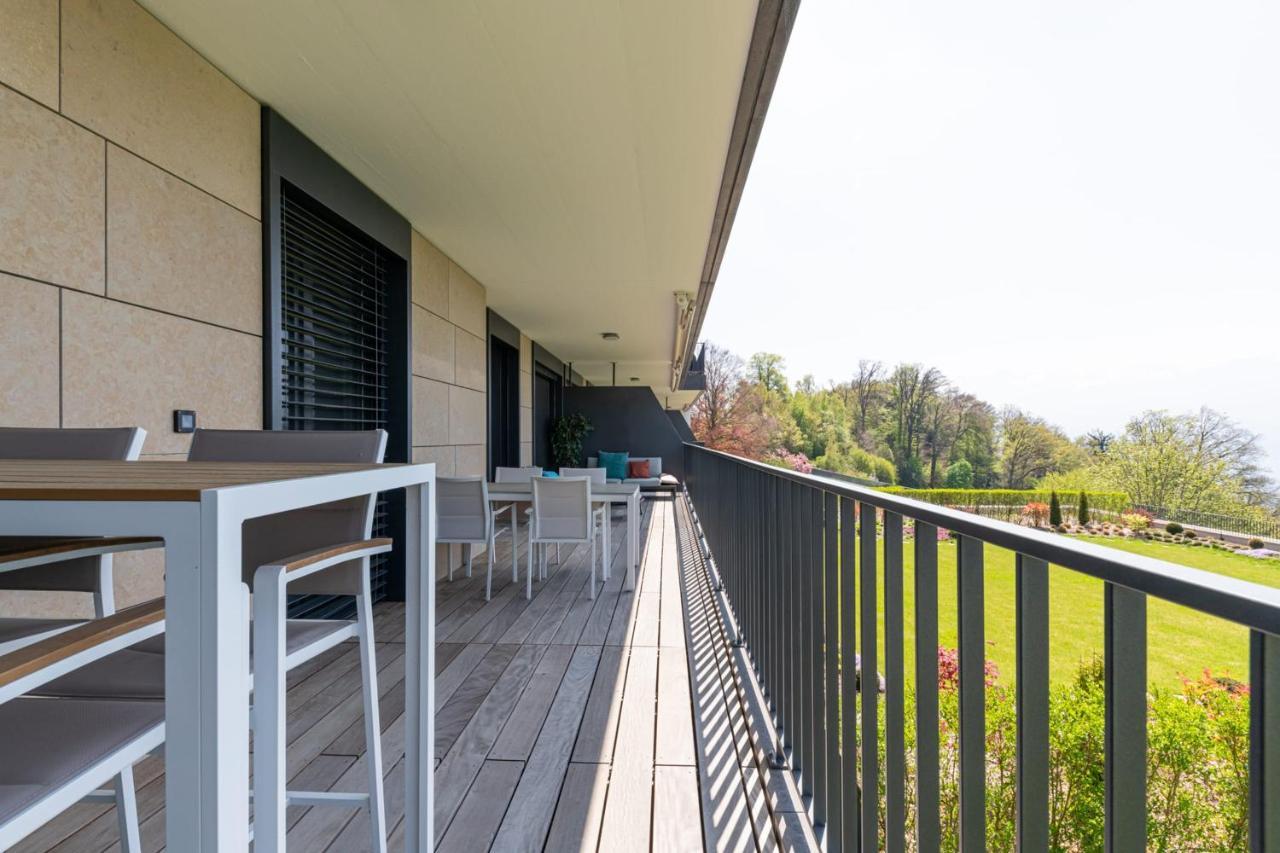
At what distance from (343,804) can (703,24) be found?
238 cm

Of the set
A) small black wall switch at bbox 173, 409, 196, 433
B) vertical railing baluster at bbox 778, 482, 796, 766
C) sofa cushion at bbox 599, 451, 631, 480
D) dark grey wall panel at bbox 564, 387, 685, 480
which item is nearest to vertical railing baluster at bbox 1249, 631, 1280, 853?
vertical railing baluster at bbox 778, 482, 796, 766

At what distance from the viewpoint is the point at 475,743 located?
2164 millimetres

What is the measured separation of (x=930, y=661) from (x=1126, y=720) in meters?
0.40

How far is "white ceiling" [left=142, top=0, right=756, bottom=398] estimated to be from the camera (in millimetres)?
2152

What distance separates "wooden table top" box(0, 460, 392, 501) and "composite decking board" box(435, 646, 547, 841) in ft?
3.83

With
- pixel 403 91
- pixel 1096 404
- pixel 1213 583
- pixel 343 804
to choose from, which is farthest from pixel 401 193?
pixel 1096 404

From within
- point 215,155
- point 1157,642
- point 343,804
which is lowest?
point 343,804

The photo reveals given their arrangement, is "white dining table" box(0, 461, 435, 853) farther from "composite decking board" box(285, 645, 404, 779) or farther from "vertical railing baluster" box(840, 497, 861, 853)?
"composite decking board" box(285, 645, 404, 779)

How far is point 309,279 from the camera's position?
128 inches

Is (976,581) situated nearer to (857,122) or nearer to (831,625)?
(831,625)

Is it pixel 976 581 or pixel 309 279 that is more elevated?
pixel 309 279

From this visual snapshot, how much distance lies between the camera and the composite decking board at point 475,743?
1.83 metres

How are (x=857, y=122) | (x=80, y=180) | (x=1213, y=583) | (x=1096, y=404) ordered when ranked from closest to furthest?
(x=1213, y=583)
(x=80, y=180)
(x=857, y=122)
(x=1096, y=404)

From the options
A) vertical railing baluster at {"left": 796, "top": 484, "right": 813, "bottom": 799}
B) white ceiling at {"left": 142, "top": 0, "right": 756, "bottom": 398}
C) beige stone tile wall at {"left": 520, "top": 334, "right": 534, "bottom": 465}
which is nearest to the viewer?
vertical railing baluster at {"left": 796, "top": 484, "right": 813, "bottom": 799}
